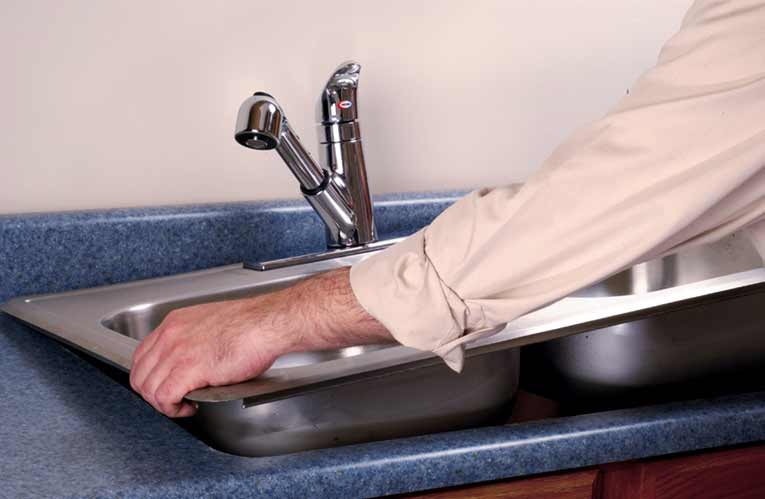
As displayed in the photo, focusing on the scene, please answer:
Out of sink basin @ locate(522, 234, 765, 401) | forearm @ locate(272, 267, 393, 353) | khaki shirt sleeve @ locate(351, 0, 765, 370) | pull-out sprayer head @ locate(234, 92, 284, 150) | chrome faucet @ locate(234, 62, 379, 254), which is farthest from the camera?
chrome faucet @ locate(234, 62, 379, 254)

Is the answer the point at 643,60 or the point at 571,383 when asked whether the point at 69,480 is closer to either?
the point at 571,383

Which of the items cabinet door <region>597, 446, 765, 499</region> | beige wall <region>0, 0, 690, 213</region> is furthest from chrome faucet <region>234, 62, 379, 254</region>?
cabinet door <region>597, 446, 765, 499</region>

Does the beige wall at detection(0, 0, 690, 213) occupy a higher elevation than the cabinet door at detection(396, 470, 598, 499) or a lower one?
higher

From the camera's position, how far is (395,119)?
1.49 m

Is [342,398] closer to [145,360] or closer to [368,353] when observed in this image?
[368,353]

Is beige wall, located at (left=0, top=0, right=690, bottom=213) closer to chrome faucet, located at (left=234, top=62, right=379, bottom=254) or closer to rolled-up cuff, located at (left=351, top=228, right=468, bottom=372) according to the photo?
chrome faucet, located at (left=234, top=62, right=379, bottom=254)

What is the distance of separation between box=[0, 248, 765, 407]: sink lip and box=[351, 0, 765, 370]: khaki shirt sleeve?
0.05 m

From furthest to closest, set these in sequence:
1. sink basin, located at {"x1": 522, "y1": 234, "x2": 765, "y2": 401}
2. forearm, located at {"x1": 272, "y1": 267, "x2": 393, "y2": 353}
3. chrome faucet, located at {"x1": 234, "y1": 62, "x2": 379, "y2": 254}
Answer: chrome faucet, located at {"x1": 234, "y1": 62, "x2": 379, "y2": 254} → sink basin, located at {"x1": 522, "y1": 234, "x2": 765, "y2": 401} → forearm, located at {"x1": 272, "y1": 267, "x2": 393, "y2": 353}

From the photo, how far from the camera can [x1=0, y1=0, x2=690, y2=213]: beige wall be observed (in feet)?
4.17

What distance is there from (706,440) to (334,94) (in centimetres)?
63

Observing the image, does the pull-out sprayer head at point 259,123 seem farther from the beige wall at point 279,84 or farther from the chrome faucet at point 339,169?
the beige wall at point 279,84

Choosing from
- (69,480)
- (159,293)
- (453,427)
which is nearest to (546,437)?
(453,427)

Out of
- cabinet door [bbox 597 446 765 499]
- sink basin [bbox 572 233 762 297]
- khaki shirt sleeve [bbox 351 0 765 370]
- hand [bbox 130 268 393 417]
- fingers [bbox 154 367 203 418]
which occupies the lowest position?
cabinet door [bbox 597 446 765 499]

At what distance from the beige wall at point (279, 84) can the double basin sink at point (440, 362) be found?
244 mm
